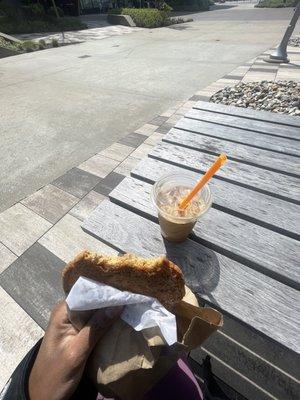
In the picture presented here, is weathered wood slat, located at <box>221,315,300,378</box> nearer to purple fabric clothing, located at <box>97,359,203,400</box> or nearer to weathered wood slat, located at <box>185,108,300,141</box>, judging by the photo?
purple fabric clothing, located at <box>97,359,203,400</box>

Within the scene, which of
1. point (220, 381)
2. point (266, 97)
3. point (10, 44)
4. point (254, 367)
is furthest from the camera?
point (10, 44)

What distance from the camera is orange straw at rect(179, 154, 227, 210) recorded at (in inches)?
39.6

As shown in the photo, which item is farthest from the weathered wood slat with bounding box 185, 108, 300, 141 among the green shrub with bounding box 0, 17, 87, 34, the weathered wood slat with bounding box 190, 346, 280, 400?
the green shrub with bounding box 0, 17, 87, 34

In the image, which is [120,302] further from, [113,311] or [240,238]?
[240,238]

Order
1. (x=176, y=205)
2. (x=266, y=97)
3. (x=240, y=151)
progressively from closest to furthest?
(x=176, y=205), (x=240, y=151), (x=266, y=97)

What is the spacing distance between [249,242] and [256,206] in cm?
26

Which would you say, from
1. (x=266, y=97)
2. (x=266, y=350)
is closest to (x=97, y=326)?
(x=266, y=350)

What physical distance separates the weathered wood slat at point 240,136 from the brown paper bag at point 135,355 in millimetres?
1424

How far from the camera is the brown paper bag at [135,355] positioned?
79 cm

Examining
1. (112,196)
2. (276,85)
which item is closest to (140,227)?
(112,196)

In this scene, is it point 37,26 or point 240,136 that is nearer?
point 240,136

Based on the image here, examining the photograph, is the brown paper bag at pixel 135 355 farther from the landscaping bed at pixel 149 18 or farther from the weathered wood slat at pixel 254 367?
the landscaping bed at pixel 149 18

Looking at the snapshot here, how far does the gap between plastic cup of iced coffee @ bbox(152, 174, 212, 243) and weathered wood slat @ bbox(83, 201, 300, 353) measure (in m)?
0.08

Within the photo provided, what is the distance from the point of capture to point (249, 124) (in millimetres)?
2203
